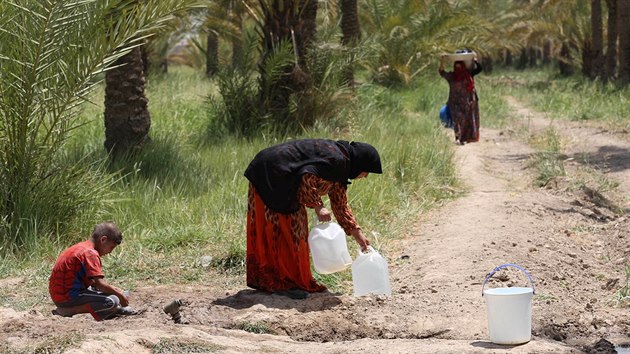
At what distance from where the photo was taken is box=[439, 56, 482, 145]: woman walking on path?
47.5ft

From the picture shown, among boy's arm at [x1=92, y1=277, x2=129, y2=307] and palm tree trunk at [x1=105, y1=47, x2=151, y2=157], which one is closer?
boy's arm at [x1=92, y1=277, x2=129, y2=307]

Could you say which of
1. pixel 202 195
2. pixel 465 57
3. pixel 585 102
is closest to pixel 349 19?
pixel 585 102

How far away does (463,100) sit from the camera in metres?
14.6

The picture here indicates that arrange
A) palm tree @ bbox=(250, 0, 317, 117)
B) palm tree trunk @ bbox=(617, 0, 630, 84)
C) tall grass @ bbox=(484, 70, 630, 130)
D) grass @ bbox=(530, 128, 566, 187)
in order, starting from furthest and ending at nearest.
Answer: palm tree trunk @ bbox=(617, 0, 630, 84)
tall grass @ bbox=(484, 70, 630, 130)
palm tree @ bbox=(250, 0, 317, 117)
grass @ bbox=(530, 128, 566, 187)

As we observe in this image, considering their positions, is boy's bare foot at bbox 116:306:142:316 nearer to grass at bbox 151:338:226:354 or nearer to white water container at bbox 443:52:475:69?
grass at bbox 151:338:226:354

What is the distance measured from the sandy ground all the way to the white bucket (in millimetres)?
84

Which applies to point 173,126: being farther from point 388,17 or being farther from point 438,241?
point 388,17

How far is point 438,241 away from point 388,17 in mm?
17684

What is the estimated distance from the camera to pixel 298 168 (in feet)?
21.9

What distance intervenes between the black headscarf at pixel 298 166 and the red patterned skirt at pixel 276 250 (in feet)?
0.39

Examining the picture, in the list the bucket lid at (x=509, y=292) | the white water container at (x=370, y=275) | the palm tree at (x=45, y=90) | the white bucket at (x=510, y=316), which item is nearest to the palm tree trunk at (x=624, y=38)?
the palm tree at (x=45, y=90)

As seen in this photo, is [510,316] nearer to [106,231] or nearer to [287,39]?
[106,231]

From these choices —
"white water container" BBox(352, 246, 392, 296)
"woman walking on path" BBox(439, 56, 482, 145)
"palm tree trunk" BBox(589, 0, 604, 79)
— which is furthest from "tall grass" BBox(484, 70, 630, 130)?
"white water container" BBox(352, 246, 392, 296)

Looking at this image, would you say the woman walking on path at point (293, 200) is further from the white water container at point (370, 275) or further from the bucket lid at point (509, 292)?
the bucket lid at point (509, 292)
